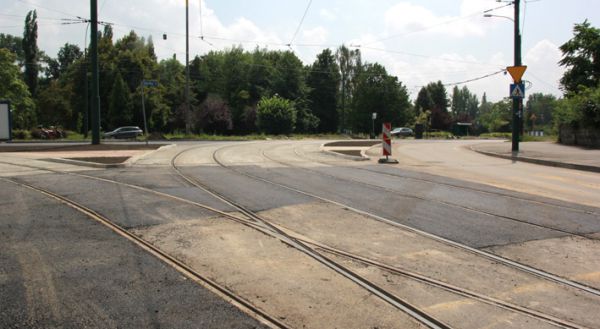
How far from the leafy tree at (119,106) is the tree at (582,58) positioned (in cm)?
4773

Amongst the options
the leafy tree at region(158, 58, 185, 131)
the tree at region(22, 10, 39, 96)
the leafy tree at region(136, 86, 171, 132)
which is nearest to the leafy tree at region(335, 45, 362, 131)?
the leafy tree at region(158, 58, 185, 131)

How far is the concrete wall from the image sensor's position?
2738 centimetres

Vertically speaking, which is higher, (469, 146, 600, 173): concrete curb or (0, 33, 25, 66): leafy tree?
(0, 33, 25, 66): leafy tree

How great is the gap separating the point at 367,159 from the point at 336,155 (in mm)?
2198

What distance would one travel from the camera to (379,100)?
7975 centimetres

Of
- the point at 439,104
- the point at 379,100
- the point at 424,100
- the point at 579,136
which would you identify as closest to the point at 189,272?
the point at 579,136

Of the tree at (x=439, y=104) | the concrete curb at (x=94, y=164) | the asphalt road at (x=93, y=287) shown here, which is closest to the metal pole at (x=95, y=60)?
the concrete curb at (x=94, y=164)

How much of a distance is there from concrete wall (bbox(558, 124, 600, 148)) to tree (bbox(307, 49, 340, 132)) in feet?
204

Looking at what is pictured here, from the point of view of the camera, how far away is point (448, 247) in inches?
268

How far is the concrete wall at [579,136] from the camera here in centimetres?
2738

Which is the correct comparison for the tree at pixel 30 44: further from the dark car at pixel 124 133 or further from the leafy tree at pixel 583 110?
the leafy tree at pixel 583 110

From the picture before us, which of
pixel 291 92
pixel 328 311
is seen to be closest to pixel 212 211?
pixel 328 311

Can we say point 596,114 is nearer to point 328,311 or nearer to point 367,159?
point 367,159

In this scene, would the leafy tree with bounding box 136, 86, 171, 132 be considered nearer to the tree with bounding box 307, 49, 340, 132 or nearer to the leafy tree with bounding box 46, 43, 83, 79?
the tree with bounding box 307, 49, 340, 132
